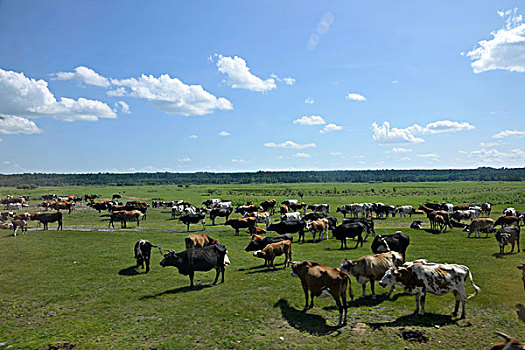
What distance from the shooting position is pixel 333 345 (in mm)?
8070

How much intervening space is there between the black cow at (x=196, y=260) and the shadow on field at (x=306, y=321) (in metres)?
3.97

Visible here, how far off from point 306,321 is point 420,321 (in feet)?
11.4

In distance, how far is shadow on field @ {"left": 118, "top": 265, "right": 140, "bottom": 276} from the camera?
1495 cm

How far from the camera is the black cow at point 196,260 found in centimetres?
1319

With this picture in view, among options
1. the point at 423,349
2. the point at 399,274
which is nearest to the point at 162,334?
the point at 423,349

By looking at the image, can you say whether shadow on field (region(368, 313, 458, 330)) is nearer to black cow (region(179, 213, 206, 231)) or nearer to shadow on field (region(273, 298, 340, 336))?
shadow on field (region(273, 298, 340, 336))

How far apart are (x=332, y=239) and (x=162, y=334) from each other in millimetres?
18078

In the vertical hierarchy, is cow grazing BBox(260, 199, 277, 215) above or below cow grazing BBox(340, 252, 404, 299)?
below

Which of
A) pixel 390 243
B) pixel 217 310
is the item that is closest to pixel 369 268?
pixel 390 243

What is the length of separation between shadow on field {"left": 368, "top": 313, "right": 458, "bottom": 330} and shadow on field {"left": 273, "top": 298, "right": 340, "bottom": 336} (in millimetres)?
1391

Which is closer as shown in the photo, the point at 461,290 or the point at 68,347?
the point at 68,347

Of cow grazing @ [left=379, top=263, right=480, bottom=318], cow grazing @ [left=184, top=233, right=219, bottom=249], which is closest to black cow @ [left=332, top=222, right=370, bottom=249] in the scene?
cow grazing @ [left=184, top=233, right=219, bottom=249]

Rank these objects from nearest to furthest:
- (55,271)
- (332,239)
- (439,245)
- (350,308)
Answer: (350,308)
(55,271)
(439,245)
(332,239)

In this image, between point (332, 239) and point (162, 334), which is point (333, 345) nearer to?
point (162, 334)
